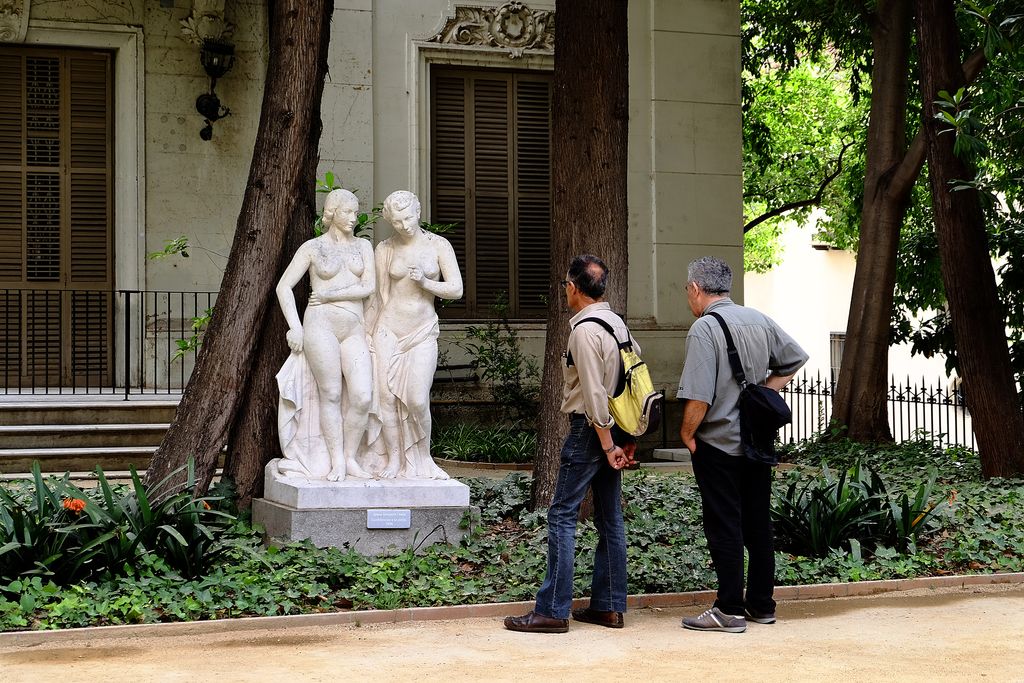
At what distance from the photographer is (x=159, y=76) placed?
15.0 meters

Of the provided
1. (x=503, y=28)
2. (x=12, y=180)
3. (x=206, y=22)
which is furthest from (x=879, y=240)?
(x=12, y=180)

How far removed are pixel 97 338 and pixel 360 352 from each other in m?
7.77

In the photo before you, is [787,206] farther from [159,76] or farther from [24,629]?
[24,629]

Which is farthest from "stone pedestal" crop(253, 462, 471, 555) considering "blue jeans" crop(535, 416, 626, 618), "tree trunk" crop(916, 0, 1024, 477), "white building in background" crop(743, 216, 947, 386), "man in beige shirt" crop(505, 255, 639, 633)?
"white building in background" crop(743, 216, 947, 386)

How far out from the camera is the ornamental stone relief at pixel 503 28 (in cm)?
1595

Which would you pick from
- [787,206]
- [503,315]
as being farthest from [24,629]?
[787,206]

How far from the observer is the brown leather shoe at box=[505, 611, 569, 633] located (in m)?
6.42

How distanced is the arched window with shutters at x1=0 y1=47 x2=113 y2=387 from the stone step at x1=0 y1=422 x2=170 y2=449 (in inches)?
89.8

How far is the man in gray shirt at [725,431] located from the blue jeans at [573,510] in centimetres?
47

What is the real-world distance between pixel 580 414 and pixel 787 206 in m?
18.3

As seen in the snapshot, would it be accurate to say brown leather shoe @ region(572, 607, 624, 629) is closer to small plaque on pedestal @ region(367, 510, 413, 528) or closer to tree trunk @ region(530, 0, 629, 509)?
small plaque on pedestal @ region(367, 510, 413, 528)

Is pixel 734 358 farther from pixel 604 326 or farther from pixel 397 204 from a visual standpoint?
pixel 397 204

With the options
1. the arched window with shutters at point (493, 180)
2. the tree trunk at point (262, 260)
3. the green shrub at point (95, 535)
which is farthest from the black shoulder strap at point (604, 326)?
the arched window with shutters at point (493, 180)

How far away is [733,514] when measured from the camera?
6.47 meters
